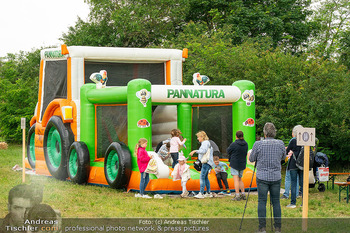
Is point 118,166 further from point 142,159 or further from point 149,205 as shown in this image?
point 149,205

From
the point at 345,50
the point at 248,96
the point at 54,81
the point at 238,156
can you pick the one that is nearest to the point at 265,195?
the point at 238,156

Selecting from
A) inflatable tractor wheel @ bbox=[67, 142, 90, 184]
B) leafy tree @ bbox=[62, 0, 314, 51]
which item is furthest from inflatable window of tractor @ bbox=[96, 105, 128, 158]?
leafy tree @ bbox=[62, 0, 314, 51]

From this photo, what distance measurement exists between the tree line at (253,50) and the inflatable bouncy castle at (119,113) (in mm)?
2839

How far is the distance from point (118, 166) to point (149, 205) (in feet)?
5.33

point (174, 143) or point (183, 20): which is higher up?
point (183, 20)

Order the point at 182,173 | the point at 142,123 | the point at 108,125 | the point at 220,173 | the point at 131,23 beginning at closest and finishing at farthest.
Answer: the point at 182,173 < the point at 142,123 < the point at 220,173 < the point at 108,125 < the point at 131,23

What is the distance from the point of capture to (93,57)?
12.6 metres

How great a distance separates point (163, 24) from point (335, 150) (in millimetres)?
13754

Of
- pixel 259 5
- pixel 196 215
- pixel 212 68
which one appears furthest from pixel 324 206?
pixel 259 5

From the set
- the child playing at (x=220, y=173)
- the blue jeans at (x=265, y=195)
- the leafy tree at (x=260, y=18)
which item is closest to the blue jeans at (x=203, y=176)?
the child playing at (x=220, y=173)

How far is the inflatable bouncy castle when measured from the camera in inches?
404

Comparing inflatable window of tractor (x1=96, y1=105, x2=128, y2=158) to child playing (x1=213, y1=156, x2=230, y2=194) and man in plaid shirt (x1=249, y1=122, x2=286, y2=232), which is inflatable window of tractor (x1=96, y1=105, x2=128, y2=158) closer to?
child playing (x1=213, y1=156, x2=230, y2=194)

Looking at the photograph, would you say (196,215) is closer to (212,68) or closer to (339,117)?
(339,117)

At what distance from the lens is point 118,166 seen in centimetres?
1021
